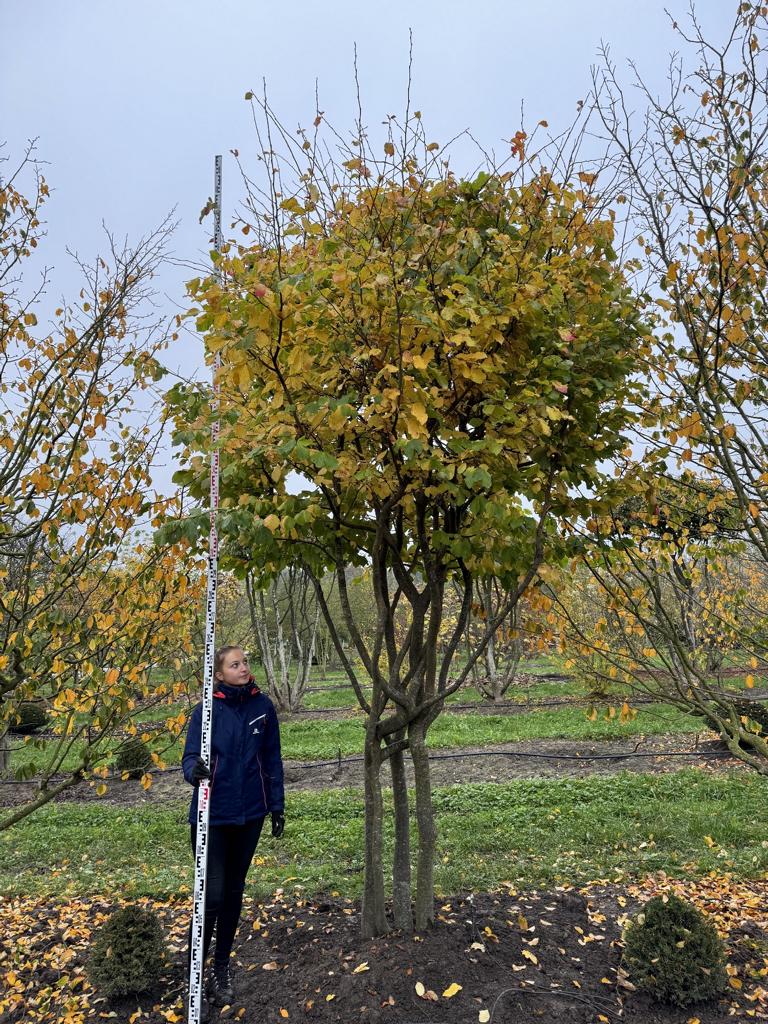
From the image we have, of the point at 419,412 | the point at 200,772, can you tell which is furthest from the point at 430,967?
the point at 419,412

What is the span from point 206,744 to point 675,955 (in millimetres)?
2342

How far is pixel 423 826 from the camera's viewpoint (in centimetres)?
364

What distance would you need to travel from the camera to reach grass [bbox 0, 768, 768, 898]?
509cm

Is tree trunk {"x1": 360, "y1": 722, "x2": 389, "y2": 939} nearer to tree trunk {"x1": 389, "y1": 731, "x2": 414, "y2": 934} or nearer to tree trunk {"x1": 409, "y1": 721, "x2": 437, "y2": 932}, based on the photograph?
tree trunk {"x1": 389, "y1": 731, "x2": 414, "y2": 934}

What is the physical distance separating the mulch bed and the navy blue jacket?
2.70 feet

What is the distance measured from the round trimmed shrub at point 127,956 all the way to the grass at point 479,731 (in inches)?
251

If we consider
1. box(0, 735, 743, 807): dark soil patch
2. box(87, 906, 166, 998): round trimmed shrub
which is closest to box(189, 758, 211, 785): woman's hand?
box(87, 906, 166, 998): round trimmed shrub

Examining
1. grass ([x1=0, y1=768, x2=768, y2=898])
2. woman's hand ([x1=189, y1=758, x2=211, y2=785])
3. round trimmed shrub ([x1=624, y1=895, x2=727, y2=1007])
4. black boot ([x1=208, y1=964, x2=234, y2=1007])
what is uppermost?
woman's hand ([x1=189, y1=758, x2=211, y2=785])

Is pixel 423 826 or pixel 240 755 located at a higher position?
pixel 240 755

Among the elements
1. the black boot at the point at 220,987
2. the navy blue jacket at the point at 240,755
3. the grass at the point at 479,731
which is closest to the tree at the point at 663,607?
the navy blue jacket at the point at 240,755

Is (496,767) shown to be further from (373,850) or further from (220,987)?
(220,987)

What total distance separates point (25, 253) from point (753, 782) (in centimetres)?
780

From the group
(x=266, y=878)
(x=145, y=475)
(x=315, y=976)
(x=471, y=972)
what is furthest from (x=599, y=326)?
(x=266, y=878)

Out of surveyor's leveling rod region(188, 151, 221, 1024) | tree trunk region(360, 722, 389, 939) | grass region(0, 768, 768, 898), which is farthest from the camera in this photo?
grass region(0, 768, 768, 898)
